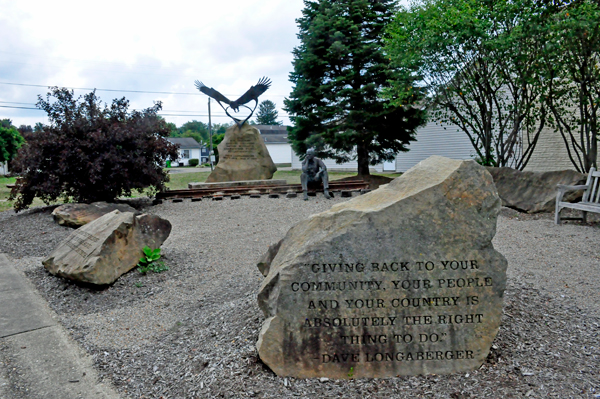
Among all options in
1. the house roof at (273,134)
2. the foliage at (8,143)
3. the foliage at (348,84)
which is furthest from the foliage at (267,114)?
the foliage at (348,84)

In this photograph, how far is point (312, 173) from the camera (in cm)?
1190

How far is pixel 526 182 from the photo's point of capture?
10461 mm

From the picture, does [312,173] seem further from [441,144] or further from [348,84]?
[441,144]

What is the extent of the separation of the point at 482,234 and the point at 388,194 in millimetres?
Result: 728

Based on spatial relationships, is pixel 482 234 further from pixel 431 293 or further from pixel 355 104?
pixel 355 104

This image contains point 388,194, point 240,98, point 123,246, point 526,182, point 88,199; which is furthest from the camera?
point 240,98

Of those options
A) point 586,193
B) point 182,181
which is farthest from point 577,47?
point 182,181

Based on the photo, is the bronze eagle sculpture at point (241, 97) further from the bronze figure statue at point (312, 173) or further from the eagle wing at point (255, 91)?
the bronze figure statue at point (312, 173)

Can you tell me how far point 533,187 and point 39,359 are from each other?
9.90 m

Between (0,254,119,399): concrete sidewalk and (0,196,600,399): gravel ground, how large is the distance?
14cm

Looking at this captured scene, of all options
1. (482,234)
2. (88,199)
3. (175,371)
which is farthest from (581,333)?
(88,199)

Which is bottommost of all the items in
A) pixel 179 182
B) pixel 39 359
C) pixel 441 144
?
pixel 39 359

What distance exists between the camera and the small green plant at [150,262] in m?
6.00

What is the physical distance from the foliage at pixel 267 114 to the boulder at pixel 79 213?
82295 mm
